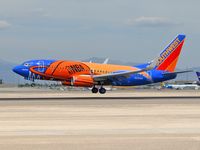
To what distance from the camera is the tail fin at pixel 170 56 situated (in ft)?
247

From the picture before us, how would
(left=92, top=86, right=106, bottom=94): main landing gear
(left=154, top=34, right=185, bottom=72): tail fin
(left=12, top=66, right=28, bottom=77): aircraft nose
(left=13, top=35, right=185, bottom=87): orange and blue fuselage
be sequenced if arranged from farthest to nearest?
(left=154, top=34, right=185, bottom=72): tail fin → (left=92, top=86, right=106, bottom=94): main landing gear → (left=12, top=66, right=28, bottom=77): aircraft nose → (left=13, top=35, right=185, bottom=87): orange and blue fuselage

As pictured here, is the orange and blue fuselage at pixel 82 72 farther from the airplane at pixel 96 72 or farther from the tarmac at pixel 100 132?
the tarmac at pixel 100 132

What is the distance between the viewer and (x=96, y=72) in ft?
230

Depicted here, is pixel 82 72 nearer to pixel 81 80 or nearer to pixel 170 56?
pixel 81 80

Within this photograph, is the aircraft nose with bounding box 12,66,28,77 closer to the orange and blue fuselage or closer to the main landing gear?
the orange and blue fuselage

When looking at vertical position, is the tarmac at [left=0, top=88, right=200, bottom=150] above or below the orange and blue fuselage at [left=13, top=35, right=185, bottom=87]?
below

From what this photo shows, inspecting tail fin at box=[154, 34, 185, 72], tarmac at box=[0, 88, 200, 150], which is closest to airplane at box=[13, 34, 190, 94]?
tail fin at box=[154, 34, 185, 72]

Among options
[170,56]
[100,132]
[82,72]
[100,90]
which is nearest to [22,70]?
[82,72]

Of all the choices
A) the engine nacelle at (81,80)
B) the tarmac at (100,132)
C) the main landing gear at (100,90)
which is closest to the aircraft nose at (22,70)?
the engine nacelle at (81,80)

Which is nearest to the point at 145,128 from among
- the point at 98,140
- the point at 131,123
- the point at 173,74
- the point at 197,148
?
the point at 131,123

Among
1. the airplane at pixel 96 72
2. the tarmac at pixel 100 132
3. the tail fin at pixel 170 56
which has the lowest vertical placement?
the tarmac at pixel 100 132

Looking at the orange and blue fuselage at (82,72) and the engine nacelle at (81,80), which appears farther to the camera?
the orange and blue fuselage at (82,72)

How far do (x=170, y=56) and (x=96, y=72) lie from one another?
512 inches

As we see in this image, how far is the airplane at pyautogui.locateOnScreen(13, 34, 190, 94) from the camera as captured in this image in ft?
223
